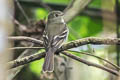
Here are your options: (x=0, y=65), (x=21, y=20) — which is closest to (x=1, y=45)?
(x=0, y=65)

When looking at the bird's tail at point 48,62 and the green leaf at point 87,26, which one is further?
the green leaf at point 87,26

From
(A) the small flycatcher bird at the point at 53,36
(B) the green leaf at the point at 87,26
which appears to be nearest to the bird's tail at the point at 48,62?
(A) the small flycatcher bird at the point at 53,36

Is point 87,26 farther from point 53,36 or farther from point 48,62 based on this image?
point 48,62

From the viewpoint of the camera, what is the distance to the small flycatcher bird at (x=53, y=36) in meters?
3.15

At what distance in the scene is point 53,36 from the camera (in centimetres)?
372

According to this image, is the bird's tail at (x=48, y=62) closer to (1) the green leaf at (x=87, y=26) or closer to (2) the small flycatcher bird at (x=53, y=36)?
(2) the small flycatcher bird at (x=53, y=36)

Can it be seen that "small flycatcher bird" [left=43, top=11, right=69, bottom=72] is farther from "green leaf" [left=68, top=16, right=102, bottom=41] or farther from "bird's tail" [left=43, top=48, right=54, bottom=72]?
"green leaf" [left=68, top=16, right=102, bottom=41]

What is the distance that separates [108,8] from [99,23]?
2.82ft

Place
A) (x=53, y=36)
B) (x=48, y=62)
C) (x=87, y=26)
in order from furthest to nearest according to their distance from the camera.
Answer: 1. (x=87, y=26)
2. (x=53, y=36)
3. (x=48, y=62)

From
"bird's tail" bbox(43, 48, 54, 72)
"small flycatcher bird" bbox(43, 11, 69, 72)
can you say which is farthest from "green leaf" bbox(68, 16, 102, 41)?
"bird's tail" bbox(43, 48, 54, 72)

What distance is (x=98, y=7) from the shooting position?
617 centimetres

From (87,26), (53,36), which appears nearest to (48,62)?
(53,36)

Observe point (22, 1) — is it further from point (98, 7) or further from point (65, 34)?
point (65, 34)

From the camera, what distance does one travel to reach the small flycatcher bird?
3.15m
